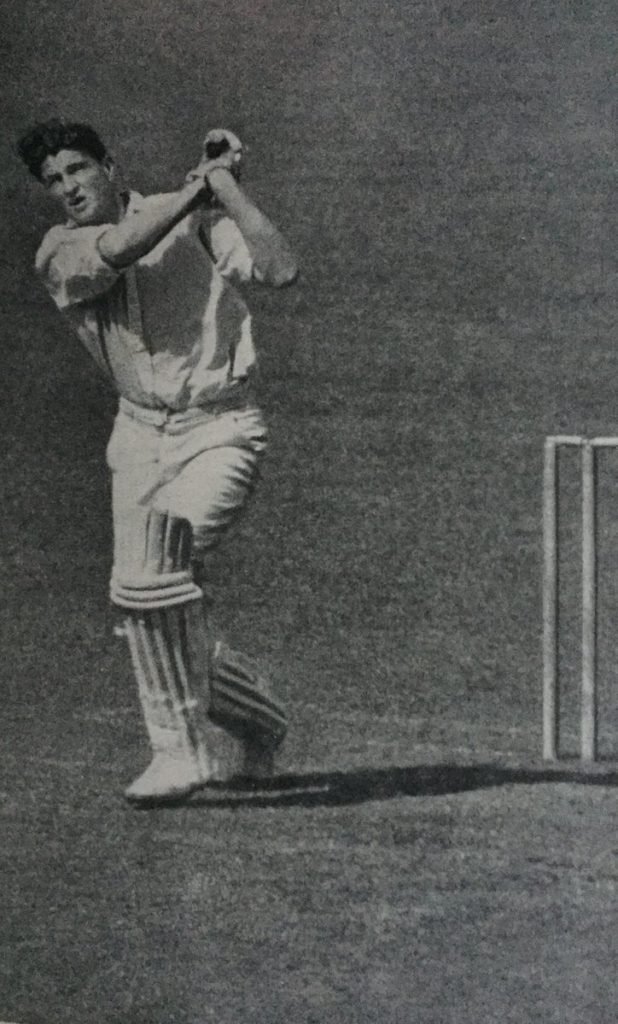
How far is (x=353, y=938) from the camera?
333 cm

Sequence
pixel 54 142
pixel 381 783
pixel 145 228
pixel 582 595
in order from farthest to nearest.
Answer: pixel 54 142 < pixel 145 228 < pixel 381 783 < pixel 582 595

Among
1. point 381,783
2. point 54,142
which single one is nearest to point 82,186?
point 54,142

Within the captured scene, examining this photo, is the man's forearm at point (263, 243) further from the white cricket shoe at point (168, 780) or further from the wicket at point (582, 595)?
the white cricket shoe at point (168, 780)

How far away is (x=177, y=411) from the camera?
3500 millimetres

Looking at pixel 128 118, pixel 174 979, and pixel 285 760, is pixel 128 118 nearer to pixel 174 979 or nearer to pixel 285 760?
pixel 285 760

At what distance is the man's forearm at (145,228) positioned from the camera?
135 inches

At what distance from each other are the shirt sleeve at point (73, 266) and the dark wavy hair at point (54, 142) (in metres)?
0.16

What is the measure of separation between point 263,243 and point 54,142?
0.55m

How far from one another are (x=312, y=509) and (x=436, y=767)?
591 mm

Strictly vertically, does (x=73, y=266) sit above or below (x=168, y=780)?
above

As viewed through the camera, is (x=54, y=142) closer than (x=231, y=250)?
No

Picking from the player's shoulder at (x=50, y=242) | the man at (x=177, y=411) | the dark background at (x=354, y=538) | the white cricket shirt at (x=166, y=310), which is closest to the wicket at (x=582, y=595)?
the dark background at (x=354, y=538)

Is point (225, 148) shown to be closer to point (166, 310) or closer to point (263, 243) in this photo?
point (263, 243)

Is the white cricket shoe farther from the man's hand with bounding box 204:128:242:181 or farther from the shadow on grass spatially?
the man's hand with bounding box 204:128:242:181
